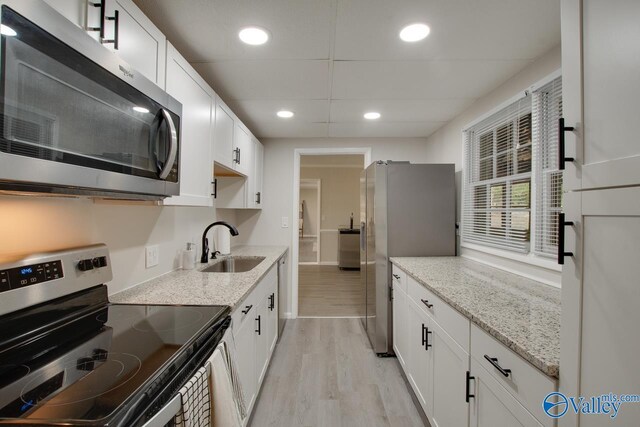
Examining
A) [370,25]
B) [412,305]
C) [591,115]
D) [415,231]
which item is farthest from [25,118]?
[415,231]

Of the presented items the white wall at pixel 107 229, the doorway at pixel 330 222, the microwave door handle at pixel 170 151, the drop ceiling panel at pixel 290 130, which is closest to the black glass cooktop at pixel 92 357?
the white wall at pixel 107 229

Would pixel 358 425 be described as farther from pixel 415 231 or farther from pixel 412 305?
pixel 415 231

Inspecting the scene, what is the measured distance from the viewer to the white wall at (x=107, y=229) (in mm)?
948

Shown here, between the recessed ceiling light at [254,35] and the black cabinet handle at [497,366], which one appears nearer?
the black cabinet handle at [497,366]

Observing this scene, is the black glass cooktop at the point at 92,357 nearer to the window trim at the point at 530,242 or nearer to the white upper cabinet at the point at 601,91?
the white upper cabinet at the point at 601,91

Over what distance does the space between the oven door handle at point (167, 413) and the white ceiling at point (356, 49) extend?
153 cm

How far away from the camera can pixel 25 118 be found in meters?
0.62

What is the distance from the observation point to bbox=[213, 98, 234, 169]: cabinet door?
74.4 inches

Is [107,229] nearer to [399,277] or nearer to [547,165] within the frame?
[399,277]

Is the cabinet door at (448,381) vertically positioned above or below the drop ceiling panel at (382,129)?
below

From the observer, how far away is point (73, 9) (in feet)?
2.68

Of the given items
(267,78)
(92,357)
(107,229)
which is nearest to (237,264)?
(107,229)

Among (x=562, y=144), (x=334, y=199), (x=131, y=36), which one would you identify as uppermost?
(x=131, y=36)

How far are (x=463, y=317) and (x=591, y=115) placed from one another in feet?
2.97
